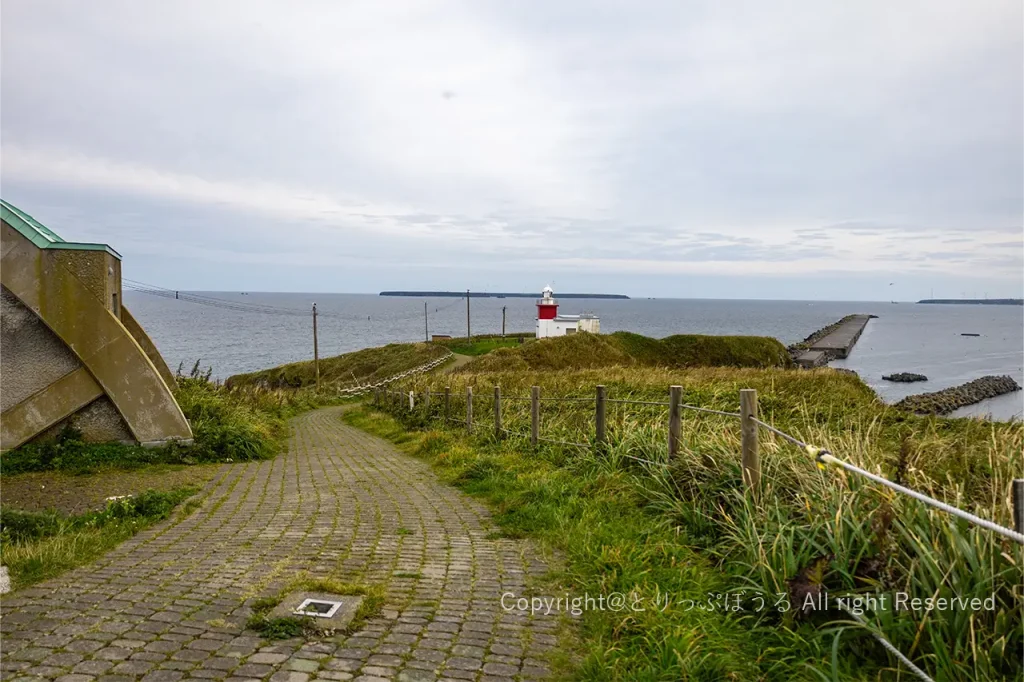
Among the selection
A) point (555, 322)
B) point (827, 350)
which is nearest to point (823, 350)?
point (827, 350)

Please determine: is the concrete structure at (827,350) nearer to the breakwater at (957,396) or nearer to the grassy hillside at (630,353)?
the grassy hillside at (630,353)

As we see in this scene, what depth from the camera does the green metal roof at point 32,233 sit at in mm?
10141

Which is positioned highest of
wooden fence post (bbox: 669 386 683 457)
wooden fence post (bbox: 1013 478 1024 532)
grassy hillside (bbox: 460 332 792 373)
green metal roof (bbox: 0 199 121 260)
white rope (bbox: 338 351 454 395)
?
green metal roof (bbox: 0 199 121 260)

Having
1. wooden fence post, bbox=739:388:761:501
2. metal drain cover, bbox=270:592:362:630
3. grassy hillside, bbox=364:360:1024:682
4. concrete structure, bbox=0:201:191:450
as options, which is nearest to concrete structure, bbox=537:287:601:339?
concrete structure, bbox=0:201:191:450

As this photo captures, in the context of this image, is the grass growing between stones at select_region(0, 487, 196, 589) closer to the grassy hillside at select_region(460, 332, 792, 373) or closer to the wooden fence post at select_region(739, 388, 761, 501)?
the wooden fence post at select_region(739, 388, 761, 501)

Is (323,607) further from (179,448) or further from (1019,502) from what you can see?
(179,448)

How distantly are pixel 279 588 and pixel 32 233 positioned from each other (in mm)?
8726

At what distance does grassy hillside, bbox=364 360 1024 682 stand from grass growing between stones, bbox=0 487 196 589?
3609mm

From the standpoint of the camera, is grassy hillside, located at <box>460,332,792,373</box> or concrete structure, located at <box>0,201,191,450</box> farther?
grassy hillside, located at <box>460,332,792,373</box>

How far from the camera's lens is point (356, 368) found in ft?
174

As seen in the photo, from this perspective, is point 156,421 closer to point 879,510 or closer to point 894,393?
point 879,510

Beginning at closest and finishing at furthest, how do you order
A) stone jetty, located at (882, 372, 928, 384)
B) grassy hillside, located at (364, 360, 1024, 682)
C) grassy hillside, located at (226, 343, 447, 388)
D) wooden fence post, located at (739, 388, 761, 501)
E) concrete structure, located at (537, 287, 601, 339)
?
grassy hillside, located at (364, 360, 1024, 682), wooden fence post, located at (739, 388, 761, 501), stone jetty, located at (882, 372, 928, 384), grassy hillside, located at (226, 343, 447, 388), concrete structure, located at (537, 287, 601, 339)

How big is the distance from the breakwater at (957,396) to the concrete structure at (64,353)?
27.7 m

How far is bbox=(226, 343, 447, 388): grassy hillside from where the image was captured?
4734cm
